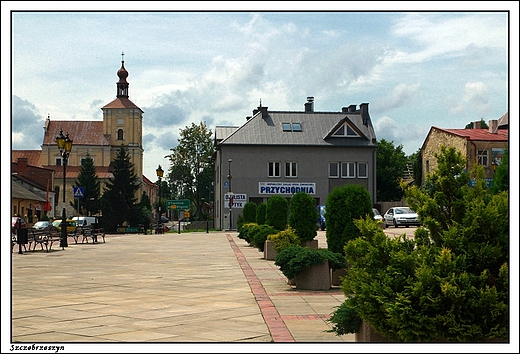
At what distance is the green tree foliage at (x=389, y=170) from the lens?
79.4 meters

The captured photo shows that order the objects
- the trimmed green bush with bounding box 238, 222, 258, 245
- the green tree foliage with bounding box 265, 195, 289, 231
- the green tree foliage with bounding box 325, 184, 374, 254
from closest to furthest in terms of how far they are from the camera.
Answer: the green tree foliage with bounding box 325, 184, 374, 254
the green tree foliage with bounding box 265, 195, 289, 231
the trimmed green bush with bounding box 238, 222, 258, 245

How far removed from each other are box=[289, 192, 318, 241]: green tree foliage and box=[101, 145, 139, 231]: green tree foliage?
5676 cm

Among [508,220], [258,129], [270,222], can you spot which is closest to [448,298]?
[508,220]

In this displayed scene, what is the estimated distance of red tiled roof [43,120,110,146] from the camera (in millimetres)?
107938

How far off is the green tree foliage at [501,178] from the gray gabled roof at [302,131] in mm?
55102

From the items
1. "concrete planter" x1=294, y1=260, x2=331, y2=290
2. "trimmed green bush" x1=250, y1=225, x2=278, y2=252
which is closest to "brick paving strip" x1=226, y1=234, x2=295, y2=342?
"concrete planter" x1=294, y1=260, x2=331, y2=290

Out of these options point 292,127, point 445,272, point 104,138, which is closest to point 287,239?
point 445,272

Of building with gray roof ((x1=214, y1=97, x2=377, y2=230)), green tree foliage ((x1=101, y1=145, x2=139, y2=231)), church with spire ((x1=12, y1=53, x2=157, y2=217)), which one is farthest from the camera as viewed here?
church with spire ((x1=12, y1=53, x2=157, y2=217))

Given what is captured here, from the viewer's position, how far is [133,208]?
7506 cm

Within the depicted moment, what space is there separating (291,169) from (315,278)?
1941 inches

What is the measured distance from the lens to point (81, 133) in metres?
109

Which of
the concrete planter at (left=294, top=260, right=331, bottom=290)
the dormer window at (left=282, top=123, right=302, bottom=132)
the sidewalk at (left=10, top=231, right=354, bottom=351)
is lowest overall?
the sidewalk at (left=10, top=231, right=354, bottom=351)

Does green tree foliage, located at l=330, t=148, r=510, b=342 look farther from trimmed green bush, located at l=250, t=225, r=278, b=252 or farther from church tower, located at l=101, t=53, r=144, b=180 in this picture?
church tower, located at l=101, t=53, r=144, b=180

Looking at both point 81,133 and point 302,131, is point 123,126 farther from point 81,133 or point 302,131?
point 302,131
